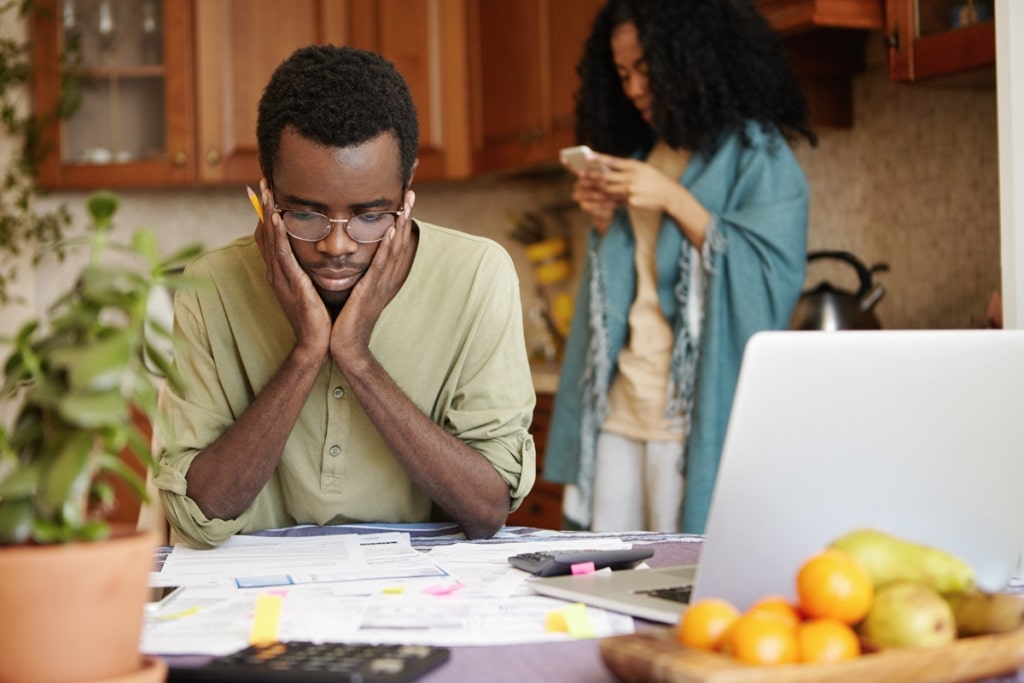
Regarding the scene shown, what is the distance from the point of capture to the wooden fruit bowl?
0.67 meters

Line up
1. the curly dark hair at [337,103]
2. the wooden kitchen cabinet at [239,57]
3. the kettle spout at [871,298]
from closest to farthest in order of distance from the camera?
the curly dark hair at [337,103] < the kettle spout at [871,298] < the wooden kitchen cabinet at [239,57]

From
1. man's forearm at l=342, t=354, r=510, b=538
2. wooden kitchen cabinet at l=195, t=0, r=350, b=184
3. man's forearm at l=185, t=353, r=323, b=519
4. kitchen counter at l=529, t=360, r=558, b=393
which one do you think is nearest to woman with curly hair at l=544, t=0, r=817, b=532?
kitchen counter at l=529, t=360, r=558, b=393

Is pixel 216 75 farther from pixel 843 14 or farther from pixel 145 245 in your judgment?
pixel 145 245

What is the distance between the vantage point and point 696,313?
236 centimetres

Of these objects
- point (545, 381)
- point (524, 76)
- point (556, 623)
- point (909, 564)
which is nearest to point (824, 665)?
point (909, 564)

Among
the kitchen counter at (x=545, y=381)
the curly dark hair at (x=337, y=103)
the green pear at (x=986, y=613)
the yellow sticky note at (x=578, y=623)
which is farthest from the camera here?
the kitchen counter at (x=545, y=381)

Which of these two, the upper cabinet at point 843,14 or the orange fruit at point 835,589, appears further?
the upper cabinet at point 843,14

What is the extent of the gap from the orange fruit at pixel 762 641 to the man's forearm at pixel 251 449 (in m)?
0.82

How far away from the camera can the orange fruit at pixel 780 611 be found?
720 mm

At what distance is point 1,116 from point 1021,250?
317cm

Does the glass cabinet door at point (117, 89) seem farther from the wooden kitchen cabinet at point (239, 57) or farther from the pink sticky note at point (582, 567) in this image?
the pink sticky note at point (582, 567)

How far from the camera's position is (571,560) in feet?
3.60

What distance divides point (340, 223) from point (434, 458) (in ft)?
0.98

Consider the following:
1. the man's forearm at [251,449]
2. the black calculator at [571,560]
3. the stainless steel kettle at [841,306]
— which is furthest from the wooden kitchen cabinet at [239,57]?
the black calculator at [571,560]
